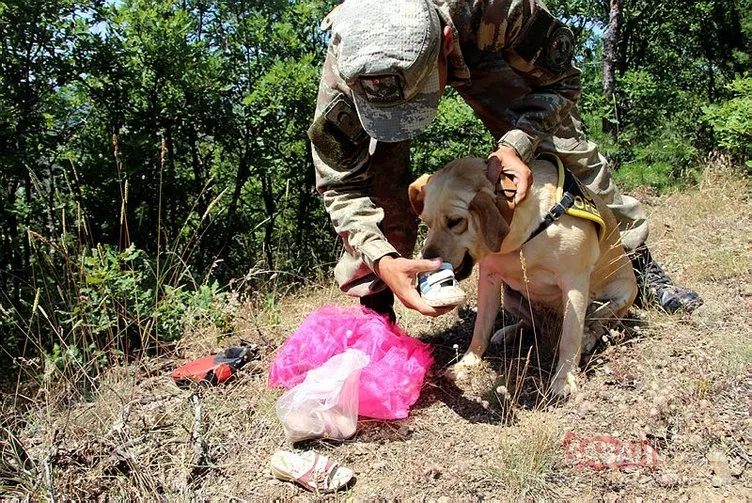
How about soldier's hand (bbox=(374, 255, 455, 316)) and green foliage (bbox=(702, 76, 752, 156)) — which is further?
green foliage (bbox=(702, 76, 752, 156))

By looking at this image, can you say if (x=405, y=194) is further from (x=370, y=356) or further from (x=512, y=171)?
(x=370, y=356)

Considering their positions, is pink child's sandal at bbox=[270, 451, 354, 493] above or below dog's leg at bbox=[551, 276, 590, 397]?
below

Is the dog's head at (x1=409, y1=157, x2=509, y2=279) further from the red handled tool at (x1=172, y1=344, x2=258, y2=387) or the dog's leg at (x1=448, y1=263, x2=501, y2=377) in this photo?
the red handled tool at (x1=172, y1=344, x2=258, y2=387)

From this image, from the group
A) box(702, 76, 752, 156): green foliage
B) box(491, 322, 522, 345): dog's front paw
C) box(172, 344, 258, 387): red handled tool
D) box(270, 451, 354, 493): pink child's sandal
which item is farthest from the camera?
box(702, 76, 752, 156): green foliage

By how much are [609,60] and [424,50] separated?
17.6ft

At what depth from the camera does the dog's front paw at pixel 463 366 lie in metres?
3.13

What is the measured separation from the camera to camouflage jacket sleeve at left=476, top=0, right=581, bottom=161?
2.84m

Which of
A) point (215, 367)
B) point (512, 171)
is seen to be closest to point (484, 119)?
point (512, 171)

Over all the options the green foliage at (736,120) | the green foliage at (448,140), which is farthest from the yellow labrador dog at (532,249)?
the green foliage at (736,120)

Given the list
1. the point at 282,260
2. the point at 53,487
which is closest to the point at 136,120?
the point at 282,260

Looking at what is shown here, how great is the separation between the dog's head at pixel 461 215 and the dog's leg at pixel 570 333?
474 millimetres

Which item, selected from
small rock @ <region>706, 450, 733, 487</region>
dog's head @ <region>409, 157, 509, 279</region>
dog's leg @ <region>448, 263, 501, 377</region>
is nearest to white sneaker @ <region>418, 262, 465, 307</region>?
dog's head @ <region>409, 157, 509, 279</region>

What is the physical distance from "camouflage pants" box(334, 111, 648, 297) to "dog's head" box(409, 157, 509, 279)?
597 millimetres

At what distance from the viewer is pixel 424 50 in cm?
243
